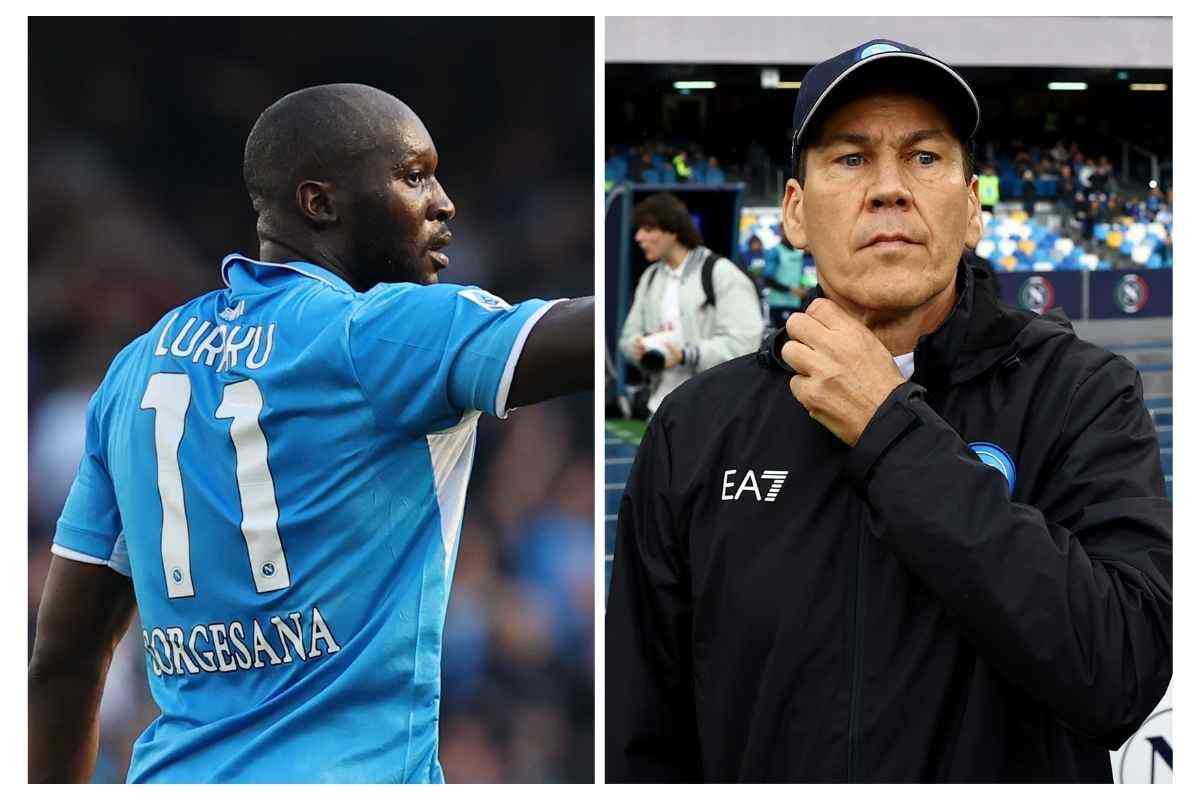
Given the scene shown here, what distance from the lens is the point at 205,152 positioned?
84.7 inches

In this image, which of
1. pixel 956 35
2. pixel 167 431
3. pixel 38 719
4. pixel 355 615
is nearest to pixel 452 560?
pixel 355 615

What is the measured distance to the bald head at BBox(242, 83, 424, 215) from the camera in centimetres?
211

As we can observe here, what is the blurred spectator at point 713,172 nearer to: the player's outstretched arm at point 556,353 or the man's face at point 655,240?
the man's face at point 655,240

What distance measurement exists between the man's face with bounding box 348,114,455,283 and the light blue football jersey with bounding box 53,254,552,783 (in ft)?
0.20

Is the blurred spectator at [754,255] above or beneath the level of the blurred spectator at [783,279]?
above

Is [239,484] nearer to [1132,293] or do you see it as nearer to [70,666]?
[70,666]

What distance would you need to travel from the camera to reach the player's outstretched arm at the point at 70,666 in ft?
7.05

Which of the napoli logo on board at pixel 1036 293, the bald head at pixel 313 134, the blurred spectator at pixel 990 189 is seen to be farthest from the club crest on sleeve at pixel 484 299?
the blurred spectator at pixel 990 189

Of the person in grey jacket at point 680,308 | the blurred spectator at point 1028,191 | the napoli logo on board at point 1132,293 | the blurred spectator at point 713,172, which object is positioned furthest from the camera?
the blurred spectator at point 1028,191

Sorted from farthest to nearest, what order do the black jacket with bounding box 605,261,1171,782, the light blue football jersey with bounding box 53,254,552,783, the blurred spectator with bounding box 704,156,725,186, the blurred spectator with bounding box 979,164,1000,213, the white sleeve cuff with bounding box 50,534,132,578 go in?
1. the blurred spectator with bounding box 979,164,1000,213
2. the blurred spectator with bounding box 704,156,725,186
3. the white sleeve cuff with bounding box 50,534,132,578
4. the light blue football jersey with bounding box 53,254,552,783
5. the black jacket with bounding box 605,261,1171,782

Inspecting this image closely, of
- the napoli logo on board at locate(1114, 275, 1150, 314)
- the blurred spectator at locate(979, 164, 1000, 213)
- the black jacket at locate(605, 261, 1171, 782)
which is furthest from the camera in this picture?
the blurred spectator at locate(979, 164, 1000, 213)

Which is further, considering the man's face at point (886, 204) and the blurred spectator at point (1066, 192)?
the blurred spectator at point (1066, 192)

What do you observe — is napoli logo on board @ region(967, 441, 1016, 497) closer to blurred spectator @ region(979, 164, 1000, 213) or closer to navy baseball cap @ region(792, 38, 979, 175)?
navy baseball cap @ region(792, 38, 979, 175)

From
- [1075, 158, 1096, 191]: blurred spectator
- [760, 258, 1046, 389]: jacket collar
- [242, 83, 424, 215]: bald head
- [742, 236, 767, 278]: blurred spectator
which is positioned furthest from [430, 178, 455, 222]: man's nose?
[1075, 158, 1096, 191]: blurred spectator
